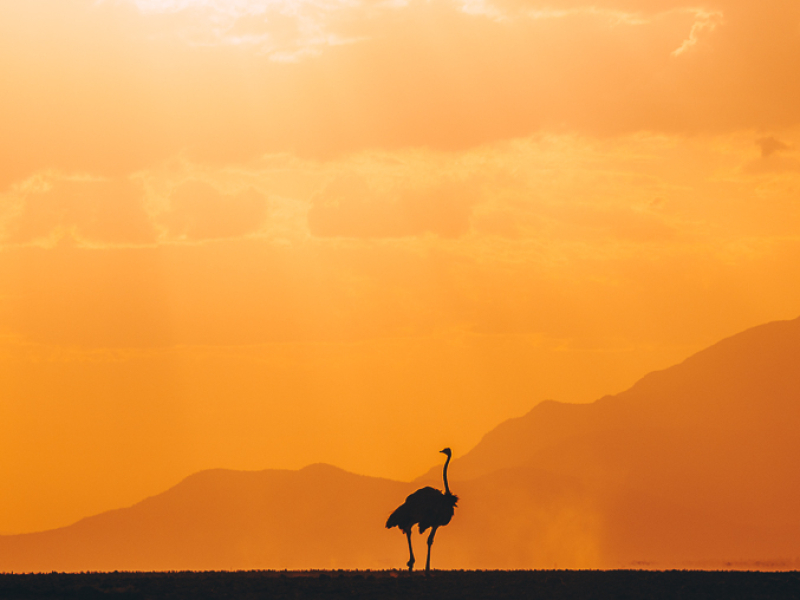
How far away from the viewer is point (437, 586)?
35906 millimetres

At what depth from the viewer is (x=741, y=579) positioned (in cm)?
3681

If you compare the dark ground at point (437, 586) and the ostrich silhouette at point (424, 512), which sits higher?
the ostrich silhouette at point (424, 512)

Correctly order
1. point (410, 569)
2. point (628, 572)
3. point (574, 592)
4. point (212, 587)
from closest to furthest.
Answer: point (574, 592)
point (212, 587)
point (628, 572)
point (410, 569)

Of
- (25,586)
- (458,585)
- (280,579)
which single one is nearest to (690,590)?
(458,585)

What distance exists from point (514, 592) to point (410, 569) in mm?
8140

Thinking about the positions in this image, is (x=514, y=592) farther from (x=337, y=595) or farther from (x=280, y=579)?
(x=280, y=579)

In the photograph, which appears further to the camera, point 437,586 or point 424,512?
point 424,512

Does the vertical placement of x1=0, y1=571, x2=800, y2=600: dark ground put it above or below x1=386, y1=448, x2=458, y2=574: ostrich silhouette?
below

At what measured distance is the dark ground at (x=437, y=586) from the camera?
112ft

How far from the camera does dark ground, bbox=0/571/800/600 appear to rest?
112 ft

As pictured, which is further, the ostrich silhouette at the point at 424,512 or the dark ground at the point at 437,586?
the ostrich silhouette at the point at 424,512

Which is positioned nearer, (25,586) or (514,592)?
(514,592)

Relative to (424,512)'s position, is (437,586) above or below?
below

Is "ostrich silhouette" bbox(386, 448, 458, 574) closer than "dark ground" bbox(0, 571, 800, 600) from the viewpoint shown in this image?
No
